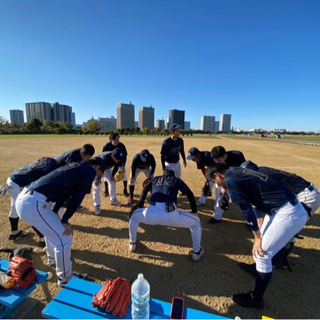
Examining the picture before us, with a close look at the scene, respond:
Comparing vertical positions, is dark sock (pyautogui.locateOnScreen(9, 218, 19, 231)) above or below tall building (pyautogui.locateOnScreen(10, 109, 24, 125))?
below

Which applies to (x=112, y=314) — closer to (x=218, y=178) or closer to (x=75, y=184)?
(x=75, y=184)

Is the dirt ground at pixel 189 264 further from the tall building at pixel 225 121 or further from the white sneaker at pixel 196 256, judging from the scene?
the tall building at pixel 225 121

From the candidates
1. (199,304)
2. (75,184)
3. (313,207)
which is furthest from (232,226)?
(75,184)

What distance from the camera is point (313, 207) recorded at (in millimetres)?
2936

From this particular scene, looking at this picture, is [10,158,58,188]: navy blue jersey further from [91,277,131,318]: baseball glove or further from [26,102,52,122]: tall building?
[26,102,52,122]: tall building

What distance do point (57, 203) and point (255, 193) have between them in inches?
112

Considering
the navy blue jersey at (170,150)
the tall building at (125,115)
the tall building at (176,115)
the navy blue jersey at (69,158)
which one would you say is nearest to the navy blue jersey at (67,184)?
the navy blue jersey at (69,158)

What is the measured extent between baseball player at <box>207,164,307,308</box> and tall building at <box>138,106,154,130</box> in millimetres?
146365

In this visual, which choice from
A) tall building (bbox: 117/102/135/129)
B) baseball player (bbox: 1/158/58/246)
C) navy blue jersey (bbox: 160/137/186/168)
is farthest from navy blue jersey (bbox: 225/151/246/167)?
tall building (bbox: 117/102/135/129)

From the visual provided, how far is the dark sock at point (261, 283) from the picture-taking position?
2.32m

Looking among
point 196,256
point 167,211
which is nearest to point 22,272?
point 167,211

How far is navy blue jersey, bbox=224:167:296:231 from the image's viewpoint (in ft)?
7.47

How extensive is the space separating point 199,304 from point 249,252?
1.70 m

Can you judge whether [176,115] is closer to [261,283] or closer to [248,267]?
[248,267]
